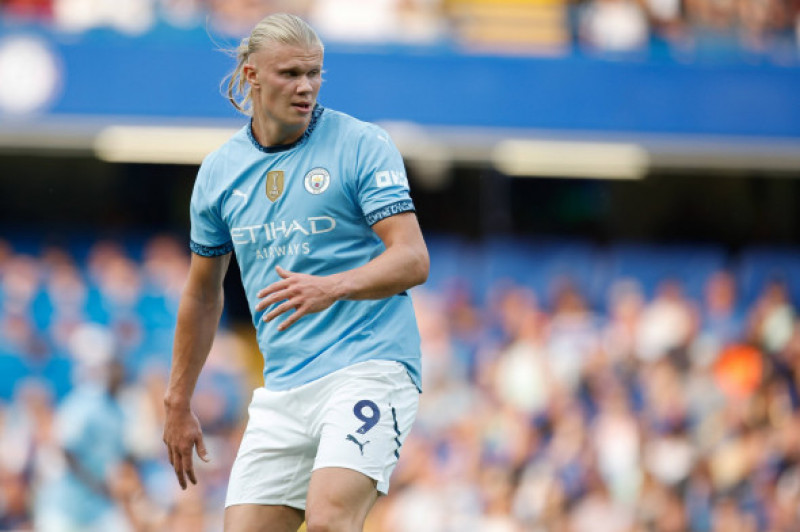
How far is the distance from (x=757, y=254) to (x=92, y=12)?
24.7 feet

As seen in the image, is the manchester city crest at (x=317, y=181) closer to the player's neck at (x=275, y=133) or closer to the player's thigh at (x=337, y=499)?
the player's neck at (x=275, y=133)

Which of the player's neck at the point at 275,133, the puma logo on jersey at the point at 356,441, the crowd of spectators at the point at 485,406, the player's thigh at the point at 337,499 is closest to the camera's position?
the player's thigh at the point at 337,499

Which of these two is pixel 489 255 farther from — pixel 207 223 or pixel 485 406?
pixel 207 223

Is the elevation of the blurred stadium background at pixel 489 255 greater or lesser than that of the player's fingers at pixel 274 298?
lesser

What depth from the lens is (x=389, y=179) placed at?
4.02m

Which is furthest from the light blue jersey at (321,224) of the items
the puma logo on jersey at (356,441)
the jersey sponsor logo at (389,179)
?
the puma logo on jersey at (356,441)

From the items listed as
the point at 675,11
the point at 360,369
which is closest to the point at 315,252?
the point at 360,369

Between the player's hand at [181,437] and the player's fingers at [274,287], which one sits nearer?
the player's fingers at [274,287]

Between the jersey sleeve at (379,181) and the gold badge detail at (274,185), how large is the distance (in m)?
0.29

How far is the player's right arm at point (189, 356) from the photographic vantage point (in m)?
4.41

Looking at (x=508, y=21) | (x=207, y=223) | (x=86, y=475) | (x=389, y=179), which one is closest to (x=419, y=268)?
(x=389, y=179)

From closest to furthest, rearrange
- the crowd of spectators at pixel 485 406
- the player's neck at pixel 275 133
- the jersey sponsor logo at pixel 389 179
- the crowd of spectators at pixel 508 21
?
the jersey sponsor logo at pixel 389 179
the player's neck at pixel 275 133
the crowd of spectators at pixel 485 406
the crowd of spectators at pixel 508 21

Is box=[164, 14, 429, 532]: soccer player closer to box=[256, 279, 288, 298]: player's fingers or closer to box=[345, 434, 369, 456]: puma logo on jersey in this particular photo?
box=[345, 434, 369, 456]: puma logo on jersey

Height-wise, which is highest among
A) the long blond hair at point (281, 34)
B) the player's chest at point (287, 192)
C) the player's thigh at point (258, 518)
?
the long blond hair at point (281, 34)
